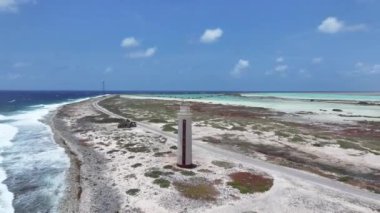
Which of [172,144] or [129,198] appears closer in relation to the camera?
[129,198]

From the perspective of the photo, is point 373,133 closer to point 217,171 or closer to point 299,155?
point 299,155

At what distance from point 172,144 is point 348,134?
21502 mm

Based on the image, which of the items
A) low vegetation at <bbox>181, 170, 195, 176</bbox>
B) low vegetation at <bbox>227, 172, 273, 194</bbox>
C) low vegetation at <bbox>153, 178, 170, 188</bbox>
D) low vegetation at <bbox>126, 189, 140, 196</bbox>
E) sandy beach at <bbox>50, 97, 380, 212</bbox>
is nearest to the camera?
sandy beach at <bbox>50, 97, 380, 212</bbox>

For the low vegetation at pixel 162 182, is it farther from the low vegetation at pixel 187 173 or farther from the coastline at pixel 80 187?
the coastline at pixel 80 187

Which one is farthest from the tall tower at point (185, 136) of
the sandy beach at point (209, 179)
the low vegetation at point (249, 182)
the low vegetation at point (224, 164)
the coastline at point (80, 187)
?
the coastline at point (80, 187)

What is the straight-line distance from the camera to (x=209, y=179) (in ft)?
64.3

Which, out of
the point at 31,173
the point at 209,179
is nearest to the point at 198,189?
the point at 209,179

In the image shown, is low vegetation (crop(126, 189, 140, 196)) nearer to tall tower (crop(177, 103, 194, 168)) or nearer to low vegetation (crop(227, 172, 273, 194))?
tall tower (crop(177, 103, 194, 168))

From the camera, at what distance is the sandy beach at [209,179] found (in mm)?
16000

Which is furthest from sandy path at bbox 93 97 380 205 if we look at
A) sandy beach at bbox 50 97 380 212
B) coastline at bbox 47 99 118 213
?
coastline at bbox 47 99 118 213

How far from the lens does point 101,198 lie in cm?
1691

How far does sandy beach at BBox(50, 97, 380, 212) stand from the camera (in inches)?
630

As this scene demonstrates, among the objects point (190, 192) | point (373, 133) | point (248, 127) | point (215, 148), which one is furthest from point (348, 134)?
point (190, 192)

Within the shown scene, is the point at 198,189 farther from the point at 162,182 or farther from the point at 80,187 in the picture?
the point at 80,187
